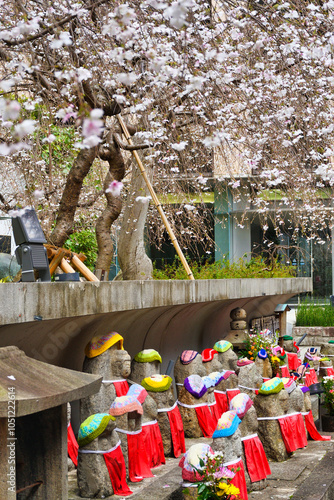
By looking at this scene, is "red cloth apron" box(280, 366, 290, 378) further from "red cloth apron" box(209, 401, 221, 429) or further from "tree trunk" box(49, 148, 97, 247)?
"tree trunk" box(49, 148, 97, 247)

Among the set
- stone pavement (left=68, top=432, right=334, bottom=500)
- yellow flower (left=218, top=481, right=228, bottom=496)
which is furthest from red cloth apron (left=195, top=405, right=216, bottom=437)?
yellow flower (left=218, top=481, right=228, bottom=496)

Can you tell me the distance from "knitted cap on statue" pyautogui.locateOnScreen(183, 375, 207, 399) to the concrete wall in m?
0.82

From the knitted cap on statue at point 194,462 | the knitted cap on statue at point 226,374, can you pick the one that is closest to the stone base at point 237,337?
the knitted cap on statue at point 226,374

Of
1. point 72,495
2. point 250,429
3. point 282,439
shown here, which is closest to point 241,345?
point 282,439

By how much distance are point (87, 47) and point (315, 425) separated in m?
5.47

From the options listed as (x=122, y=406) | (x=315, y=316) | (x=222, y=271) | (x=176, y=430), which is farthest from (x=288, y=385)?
(x=315, y=316)

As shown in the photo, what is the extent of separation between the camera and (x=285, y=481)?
615 cm

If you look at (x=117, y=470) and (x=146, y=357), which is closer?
(x=117, y=470)

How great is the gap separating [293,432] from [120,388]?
2297mm

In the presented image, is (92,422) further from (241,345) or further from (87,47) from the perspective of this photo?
(241,345)

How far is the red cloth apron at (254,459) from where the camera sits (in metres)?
5.91

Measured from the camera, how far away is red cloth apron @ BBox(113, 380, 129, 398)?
5.90 metres

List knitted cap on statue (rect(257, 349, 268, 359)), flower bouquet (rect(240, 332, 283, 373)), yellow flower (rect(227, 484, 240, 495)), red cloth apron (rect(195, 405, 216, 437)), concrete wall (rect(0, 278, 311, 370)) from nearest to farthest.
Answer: concrete wall (rect(0, 278, 311, 370)) → yellow flower (rect(227, 484, 240, 495)) → red cloth apron (rect(195, 405, 216, 437)) → knitted cap on statue (rect(257, 349, 268, 359)) → flower bouquet (rect(240, 332, 283, 373))

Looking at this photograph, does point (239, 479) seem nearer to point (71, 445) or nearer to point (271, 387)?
point (71, 445)
